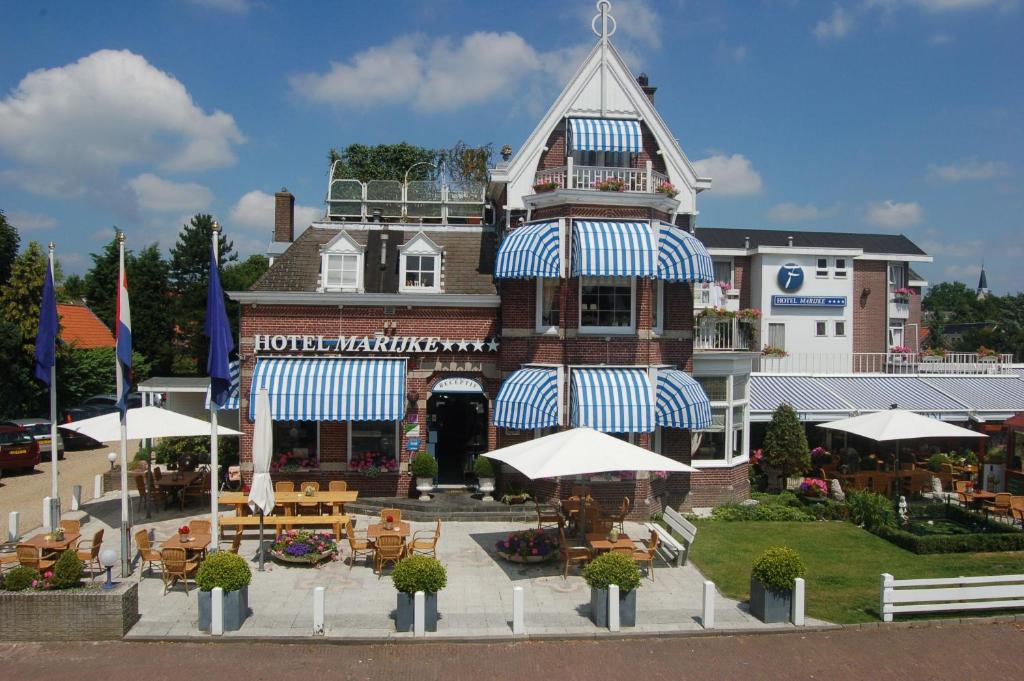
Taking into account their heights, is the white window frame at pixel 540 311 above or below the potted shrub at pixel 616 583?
above

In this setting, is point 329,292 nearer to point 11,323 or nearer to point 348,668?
point 348,668

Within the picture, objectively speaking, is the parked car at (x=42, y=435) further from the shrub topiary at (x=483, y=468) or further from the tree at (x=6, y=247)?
the shrub topiary at (x=483, y=468)

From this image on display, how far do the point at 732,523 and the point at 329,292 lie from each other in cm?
1377

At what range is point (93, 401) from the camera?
4191cm

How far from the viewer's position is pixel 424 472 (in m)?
21.8

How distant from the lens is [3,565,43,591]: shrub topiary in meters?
12.7

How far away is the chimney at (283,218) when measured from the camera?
29094mm

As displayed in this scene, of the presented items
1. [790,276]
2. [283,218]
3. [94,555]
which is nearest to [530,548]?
[94,555]

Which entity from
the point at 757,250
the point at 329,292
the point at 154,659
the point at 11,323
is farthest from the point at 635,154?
the point at 11,323

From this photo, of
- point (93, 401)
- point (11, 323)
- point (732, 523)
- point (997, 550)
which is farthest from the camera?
point (93, 401)

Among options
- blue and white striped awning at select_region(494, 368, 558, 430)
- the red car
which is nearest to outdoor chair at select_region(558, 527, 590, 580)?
blue and white striped awning at select_region(494, 368, 558, 430)

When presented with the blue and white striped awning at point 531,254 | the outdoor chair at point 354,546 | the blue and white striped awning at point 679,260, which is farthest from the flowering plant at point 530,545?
the blue and white striped awning at point 679,260

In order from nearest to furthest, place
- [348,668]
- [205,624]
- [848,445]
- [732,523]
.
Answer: [348,668]
[205,624]
[732,523]
[848,445]

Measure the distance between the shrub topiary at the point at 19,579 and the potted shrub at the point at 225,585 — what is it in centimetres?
286
